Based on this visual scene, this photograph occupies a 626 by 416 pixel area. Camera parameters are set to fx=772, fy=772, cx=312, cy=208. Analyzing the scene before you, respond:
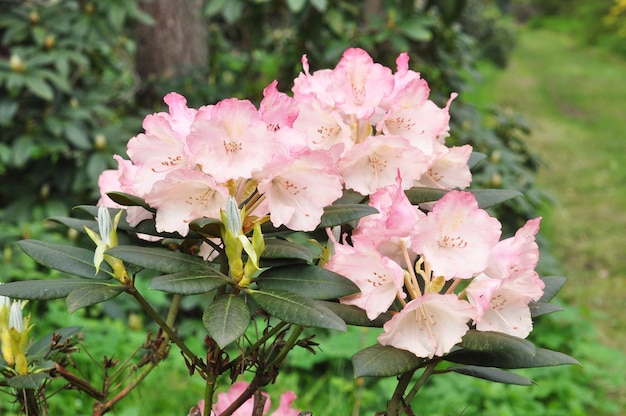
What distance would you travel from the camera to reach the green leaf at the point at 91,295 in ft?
2.87

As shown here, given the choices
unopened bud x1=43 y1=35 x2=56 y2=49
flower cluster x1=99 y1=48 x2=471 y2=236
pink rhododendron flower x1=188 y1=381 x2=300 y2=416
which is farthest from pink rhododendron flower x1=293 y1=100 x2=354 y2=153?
unopened bud x1=43 y1=35 x2=56 y2=49

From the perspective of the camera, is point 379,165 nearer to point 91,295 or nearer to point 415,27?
point 91,295

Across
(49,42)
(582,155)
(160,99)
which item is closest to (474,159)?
(49,42)

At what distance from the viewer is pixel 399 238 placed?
0.93m

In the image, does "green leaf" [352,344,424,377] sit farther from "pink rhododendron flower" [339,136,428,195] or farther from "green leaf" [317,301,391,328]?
"pink rhododendron flower" [339,136,428,195]

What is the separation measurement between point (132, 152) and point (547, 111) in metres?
10.1

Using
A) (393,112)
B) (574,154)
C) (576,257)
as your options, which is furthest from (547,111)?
(393,112)

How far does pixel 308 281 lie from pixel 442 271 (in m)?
0.16

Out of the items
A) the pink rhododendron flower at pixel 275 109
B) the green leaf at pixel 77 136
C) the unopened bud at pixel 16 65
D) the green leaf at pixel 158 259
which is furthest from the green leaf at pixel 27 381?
the unopened bud at pixel 16 65

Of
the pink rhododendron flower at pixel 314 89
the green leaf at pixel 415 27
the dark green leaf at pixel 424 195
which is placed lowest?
the green leaf at pixel 415 27

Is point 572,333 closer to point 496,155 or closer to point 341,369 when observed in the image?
point 496,155

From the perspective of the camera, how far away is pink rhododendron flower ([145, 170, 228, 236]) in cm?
89

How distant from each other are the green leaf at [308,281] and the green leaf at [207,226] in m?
0.08

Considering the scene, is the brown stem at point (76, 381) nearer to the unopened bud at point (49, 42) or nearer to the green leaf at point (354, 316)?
the green leaf at point (354, 316)
